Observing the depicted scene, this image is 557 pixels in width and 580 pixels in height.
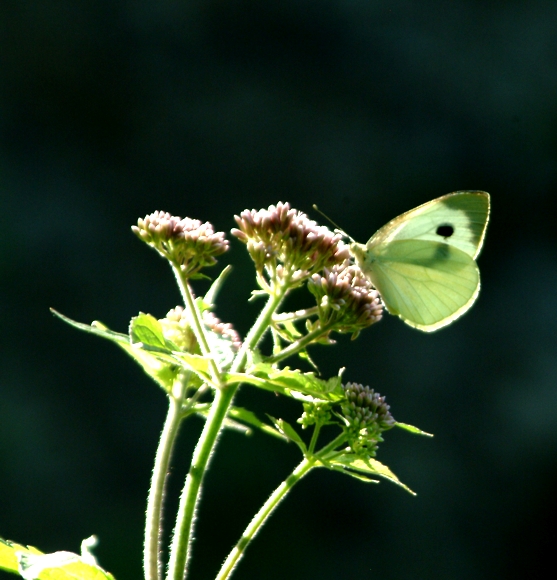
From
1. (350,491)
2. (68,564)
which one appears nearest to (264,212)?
(68,564)

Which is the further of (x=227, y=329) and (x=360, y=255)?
(x=360, y=255)

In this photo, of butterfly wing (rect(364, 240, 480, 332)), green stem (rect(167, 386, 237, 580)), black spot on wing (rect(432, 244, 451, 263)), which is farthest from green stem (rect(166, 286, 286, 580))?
black spot on wing (rect(432, 244, 451, 263))

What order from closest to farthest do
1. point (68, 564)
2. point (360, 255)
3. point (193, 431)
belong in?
point (68, 564), point (360, 255), point (193, 431)

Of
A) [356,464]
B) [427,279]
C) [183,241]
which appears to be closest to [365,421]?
[356,464]

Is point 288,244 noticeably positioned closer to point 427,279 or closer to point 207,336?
point 207,336

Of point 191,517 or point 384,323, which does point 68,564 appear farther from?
point 384,323

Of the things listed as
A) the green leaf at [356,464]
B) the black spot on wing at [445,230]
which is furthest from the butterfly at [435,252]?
the green leaf at [356,464]
